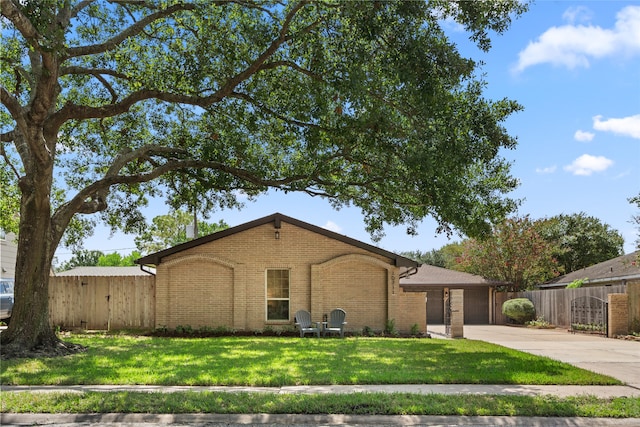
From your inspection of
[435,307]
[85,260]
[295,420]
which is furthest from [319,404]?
[85,260]

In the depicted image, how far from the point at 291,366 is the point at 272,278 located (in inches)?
402

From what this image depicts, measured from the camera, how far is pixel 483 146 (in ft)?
42.9

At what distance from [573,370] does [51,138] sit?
1320 centimetres

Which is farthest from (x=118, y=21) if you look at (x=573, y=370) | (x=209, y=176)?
(x=573, y=370)

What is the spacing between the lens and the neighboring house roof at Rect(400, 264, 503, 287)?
3472 centimetres

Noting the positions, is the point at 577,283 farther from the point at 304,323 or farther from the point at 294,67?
the point at 294,67

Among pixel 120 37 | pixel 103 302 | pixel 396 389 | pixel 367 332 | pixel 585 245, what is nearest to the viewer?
pixel 396 389

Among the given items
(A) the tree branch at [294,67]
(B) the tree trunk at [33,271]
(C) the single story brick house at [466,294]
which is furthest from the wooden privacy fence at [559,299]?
(B) the tree trunk at [33,271]

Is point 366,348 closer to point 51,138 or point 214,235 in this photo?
point 214,235

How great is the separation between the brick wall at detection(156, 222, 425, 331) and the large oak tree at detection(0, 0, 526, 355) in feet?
8.20

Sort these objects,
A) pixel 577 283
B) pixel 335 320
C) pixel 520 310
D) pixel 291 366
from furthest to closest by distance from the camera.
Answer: pixel 520 310
pixel 577 283
pixel 335 320
pixel 291 366

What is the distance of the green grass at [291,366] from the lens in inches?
421

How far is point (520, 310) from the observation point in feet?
103

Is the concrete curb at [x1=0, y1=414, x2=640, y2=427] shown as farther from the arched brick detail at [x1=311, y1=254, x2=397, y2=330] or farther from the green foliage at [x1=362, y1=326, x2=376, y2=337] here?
the arched brick detail at [x1=311, y1=254, x2=397, y2=330]
